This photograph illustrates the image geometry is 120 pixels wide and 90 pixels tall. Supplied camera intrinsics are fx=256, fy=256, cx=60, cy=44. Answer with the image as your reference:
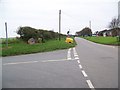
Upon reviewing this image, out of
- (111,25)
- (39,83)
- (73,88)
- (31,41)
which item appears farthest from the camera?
(111,25)

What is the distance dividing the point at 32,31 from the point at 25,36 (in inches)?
66.4

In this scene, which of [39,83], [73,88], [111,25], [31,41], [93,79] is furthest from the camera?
[111,25]

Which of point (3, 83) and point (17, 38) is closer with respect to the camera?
point (3, 83)

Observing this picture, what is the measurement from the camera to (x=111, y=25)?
10656 centimetres

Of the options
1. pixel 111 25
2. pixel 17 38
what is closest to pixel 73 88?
pixel 17 38

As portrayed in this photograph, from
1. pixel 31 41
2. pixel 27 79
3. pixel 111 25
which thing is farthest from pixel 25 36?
pixel 111 25

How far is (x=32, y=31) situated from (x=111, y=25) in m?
66.2

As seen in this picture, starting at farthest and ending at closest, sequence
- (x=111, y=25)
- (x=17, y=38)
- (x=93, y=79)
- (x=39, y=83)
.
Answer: (x=111, y=25) → (x=17, y=38) → (x=93, y=79) → (x=39, y=83)

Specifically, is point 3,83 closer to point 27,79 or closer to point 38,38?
point 27,79

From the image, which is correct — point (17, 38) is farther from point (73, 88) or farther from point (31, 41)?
point (73, 88)

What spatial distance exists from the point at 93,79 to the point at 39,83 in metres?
1.93

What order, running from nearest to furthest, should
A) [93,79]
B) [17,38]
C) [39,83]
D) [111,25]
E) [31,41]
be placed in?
[39,83]
[93,79]
[31,41]
[17,38]
[111,25]

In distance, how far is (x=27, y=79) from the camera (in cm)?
901

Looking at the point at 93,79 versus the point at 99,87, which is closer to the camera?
the point at 99,87
